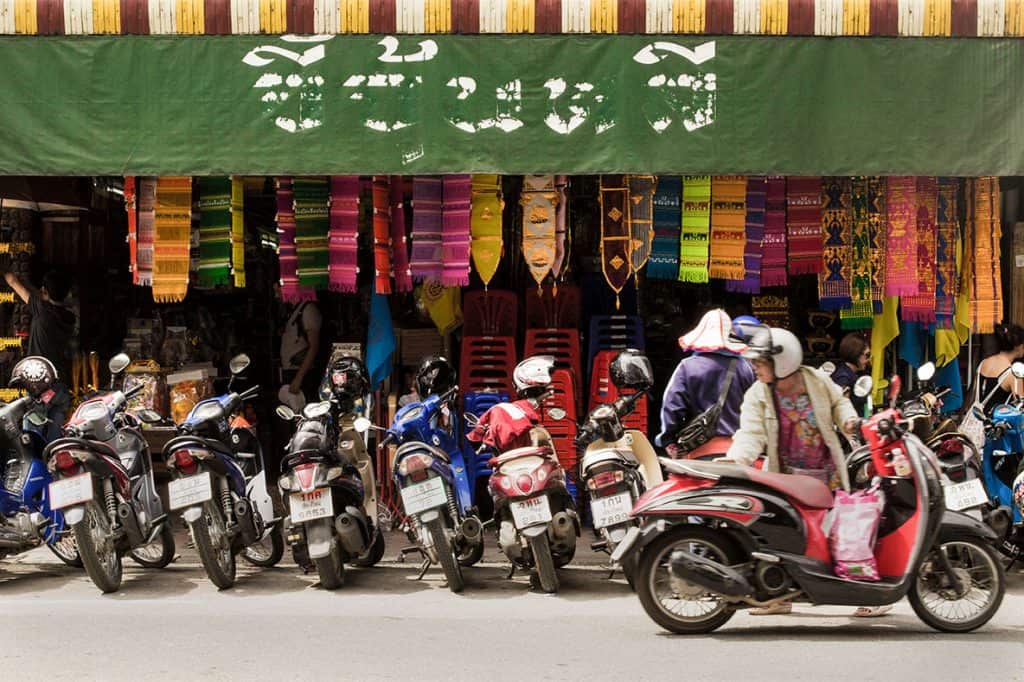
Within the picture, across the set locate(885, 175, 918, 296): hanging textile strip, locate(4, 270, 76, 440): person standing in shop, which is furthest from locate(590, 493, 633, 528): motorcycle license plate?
locate(4, 270, 76, 440): person standing in shop

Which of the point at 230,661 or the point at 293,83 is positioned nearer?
the point at 230,661

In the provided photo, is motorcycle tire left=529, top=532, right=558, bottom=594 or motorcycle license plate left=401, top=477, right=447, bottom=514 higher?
motorcycle license plate left=401, top=477, right=447, bottom=514

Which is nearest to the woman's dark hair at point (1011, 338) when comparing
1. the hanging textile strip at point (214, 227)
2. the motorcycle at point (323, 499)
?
the motorcycle at point (323, 499)

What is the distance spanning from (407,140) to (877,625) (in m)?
5.04

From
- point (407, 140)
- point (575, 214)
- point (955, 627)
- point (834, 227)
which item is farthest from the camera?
point (575, 214)

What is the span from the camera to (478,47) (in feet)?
31.8

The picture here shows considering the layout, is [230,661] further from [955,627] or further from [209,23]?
[209,23]

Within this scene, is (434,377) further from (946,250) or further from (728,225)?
(946,250)

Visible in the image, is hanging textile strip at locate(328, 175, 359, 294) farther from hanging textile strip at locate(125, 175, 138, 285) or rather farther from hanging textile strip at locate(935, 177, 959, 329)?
hanging textile strip at locate(935, 177, 959, 329)

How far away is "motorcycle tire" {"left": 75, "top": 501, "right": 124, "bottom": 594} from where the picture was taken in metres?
8.02

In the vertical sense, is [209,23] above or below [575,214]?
above

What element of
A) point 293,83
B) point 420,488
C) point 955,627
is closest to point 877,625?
point 955,627

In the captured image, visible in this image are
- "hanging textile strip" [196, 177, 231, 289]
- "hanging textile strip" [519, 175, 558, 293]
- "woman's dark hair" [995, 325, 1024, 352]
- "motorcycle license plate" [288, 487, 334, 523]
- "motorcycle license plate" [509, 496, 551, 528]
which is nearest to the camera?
"motorcycle license plate" [509, 496, 551, 528]

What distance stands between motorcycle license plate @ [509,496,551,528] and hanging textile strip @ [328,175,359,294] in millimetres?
3138
